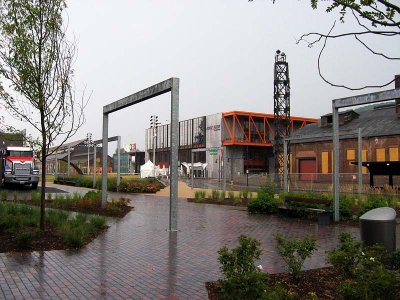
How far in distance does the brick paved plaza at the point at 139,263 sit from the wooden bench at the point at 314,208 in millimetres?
587

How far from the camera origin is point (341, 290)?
4836 mm

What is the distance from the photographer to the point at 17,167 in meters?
30.6

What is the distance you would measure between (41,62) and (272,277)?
259 inches

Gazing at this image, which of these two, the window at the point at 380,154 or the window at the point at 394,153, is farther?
the window at the point at 380,154

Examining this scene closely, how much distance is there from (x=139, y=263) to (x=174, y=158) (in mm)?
4389

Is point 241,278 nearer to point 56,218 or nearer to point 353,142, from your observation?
point 56,218

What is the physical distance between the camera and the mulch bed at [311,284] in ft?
18.9

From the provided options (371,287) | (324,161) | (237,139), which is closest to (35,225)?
(371,287)

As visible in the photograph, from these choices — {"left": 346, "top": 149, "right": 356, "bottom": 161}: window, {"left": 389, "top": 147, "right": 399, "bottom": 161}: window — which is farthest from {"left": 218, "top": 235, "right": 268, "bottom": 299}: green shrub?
{"left": 346, "top": 149, "right": 356, "bottom": 161}: window

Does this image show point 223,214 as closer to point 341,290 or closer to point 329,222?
point 329,222

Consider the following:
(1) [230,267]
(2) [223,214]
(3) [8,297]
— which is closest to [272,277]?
(1) [230,267]

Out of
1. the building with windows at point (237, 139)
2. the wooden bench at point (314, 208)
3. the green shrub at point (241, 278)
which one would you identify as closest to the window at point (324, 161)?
the building with windows at point (237, 139)

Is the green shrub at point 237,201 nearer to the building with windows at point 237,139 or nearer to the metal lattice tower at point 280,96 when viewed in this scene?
the metal lattice tower at point 280,96

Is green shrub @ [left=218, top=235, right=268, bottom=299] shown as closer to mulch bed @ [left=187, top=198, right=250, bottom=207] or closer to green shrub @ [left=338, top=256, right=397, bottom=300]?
green shrub @ [left=338, top=256, right=397, bottom=300]
